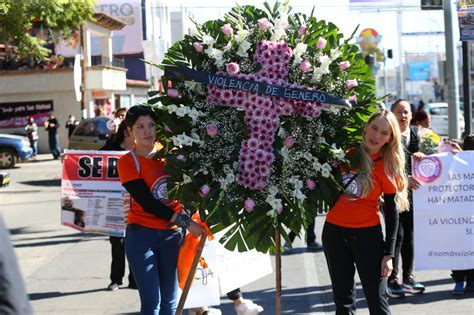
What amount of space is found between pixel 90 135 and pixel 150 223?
17.2 metres

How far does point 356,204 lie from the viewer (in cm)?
526

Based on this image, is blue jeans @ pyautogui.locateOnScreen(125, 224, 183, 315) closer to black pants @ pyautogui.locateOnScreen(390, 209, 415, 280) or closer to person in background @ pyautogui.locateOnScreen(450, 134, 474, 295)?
black pants @ pyautogui.locateOnScreen(390, 209, 415, 280)

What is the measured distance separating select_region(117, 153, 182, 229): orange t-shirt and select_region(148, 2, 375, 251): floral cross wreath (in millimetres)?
160

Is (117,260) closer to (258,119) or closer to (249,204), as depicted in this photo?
(249,204)

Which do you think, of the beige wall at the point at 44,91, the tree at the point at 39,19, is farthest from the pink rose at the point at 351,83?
the beige wall at the point at 44,91

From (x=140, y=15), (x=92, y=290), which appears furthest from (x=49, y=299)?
(x=140, y=15)

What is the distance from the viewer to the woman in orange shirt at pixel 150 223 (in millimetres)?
5145

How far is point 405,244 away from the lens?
783cm

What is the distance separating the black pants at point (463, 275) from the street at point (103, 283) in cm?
16

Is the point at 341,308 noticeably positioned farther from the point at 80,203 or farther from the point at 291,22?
the point at 80,203

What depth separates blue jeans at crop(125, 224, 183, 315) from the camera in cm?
515

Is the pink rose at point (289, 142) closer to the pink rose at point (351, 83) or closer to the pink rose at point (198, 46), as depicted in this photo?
the pink rose at point (351, 83)

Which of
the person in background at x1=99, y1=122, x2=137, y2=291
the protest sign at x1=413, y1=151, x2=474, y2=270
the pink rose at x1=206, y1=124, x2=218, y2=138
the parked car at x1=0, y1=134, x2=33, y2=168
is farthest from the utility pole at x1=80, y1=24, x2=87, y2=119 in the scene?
the pink rose at x1=206, y1=124, x2=218, y2=138

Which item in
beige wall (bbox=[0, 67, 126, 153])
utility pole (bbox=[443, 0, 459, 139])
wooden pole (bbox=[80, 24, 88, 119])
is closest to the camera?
utility pole (bbox=[443, 0, 459, 139])
